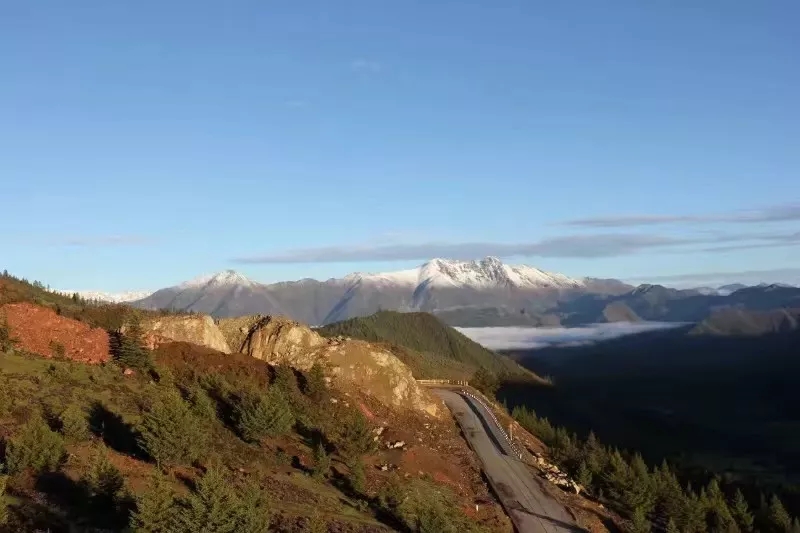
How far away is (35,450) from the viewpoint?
91.2 feet

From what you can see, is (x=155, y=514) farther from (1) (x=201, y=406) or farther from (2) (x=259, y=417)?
(2) (x=259, y=417)

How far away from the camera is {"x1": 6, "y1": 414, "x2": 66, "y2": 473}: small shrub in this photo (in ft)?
89.0

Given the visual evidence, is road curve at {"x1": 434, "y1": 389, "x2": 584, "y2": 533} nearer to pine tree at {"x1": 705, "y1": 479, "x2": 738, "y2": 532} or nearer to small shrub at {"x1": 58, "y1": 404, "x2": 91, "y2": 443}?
pine tree at {"x1": 705, "y1": 479, "x2": 738, "y2": 532}

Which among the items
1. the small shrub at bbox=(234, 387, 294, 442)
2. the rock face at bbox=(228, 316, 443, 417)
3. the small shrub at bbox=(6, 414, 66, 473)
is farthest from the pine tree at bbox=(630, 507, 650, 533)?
the small shrub at bbox=(6, 414, 66, 473)

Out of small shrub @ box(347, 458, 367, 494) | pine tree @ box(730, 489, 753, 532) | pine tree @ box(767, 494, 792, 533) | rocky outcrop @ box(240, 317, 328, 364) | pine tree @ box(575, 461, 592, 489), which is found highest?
rocky outcrop @ box(240, 317, 328, 364)

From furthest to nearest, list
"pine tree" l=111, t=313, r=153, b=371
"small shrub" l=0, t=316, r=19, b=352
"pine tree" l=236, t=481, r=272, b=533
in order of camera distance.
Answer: "pine tree" l=111, t=313, r=153, b=371 < "small shrub" l=0, t=316, r=19, b=352 < "pine tree" l=236, t=481, r=272, b=533

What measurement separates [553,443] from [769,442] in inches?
6035

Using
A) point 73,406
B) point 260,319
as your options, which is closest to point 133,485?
point 73,406

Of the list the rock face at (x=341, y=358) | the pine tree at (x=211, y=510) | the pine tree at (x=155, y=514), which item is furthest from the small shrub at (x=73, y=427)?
the rock face at (x=341, y=358)

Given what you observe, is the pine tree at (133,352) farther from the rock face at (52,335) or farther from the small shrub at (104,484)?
the small shrub at (104,484)

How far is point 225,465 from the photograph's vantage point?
34031mm

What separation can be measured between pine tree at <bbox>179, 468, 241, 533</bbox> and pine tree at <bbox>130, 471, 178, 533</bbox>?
0.48 metres

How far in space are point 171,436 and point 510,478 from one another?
28.6 meters

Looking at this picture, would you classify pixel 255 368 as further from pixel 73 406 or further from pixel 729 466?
pixel 729 466
